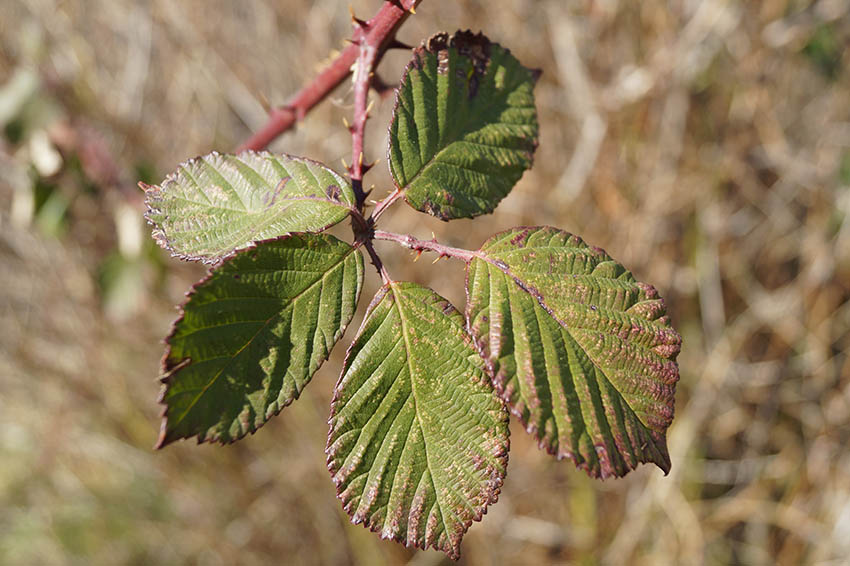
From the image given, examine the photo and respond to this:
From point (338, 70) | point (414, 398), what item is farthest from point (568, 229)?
point (414, 398)

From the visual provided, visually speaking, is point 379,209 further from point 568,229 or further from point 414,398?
point 568,229

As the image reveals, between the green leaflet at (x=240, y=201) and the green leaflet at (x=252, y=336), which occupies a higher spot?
the green leaflet at (x=240, y=201)

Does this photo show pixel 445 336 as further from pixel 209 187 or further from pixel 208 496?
pixel 208 496

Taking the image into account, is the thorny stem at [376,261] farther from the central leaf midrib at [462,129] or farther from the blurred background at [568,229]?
the blurred background at [568,229]

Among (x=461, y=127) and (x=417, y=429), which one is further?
(x=461, y=127)

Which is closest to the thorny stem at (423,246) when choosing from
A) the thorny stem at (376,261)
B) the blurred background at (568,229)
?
the thorny stem at (376,261)
